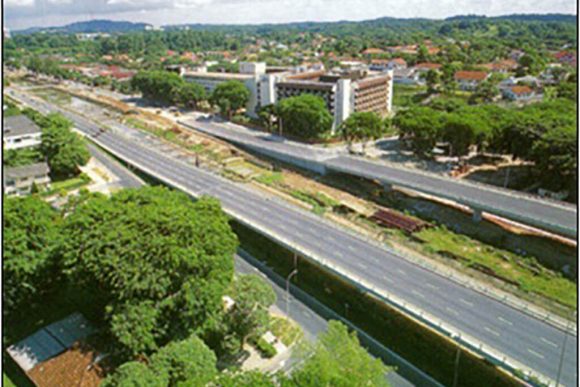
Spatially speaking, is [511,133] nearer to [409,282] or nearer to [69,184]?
[409,282]

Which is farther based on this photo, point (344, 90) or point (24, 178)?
point (344, 90)

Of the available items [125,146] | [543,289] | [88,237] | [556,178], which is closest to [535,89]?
[556,178]

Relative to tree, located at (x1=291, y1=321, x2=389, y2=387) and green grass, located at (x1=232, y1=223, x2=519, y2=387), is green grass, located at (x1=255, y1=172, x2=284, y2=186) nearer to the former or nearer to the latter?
green grass, located at (x1=232, y1=223, x2=519, y2=387)

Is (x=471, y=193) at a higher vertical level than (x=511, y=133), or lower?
lower

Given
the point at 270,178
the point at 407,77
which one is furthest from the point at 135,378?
the point at 407,77

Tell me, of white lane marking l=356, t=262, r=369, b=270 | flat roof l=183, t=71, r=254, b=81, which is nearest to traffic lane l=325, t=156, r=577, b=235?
white lane marking l=356, t=262, r=369, b=270

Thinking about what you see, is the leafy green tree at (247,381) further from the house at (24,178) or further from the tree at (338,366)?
the house at (24,178)
